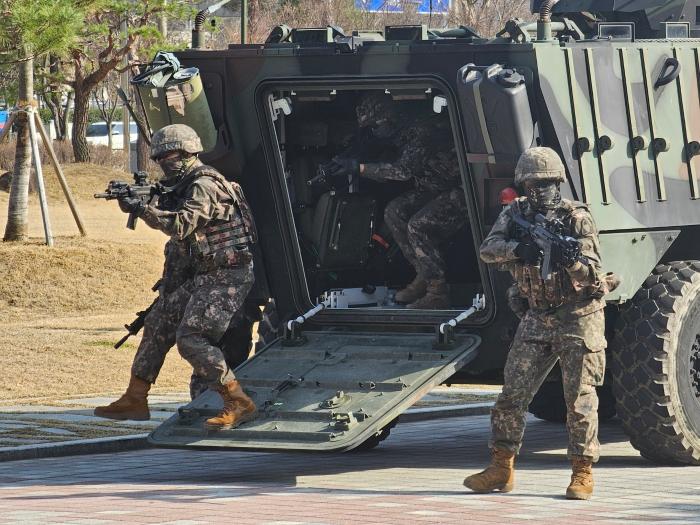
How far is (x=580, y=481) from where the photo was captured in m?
8.64

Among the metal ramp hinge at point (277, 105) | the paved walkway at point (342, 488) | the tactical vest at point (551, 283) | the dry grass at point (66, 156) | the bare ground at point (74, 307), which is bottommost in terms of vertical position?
the dry grass at point (66, 156)

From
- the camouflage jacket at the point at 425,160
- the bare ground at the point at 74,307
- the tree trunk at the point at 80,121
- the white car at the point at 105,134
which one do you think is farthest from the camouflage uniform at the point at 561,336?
the white car at the point at 105,134

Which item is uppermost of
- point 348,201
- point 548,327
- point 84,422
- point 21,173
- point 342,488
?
point 348,201

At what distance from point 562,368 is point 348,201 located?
259 cm

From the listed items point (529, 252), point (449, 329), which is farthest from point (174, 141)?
point (529, 252)

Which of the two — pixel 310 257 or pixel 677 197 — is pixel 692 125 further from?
pixel 310 257

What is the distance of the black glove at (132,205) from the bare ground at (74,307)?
5.07 meters

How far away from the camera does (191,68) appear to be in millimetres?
10336

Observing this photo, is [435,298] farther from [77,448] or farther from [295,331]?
[77,448]

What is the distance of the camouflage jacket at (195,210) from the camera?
9289mm

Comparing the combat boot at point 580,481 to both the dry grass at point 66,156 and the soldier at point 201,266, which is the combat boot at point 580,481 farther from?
the dry grass at point 66,156

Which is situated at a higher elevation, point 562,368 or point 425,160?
point 425,160

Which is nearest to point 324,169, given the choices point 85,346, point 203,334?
point 203,334

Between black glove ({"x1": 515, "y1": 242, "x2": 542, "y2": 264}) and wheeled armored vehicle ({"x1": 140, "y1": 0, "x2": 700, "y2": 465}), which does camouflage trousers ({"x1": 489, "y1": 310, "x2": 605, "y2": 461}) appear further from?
wheeled armored vehicle ({"x1": 140, "y1": 0, "x2": 700, "y2": 465})
